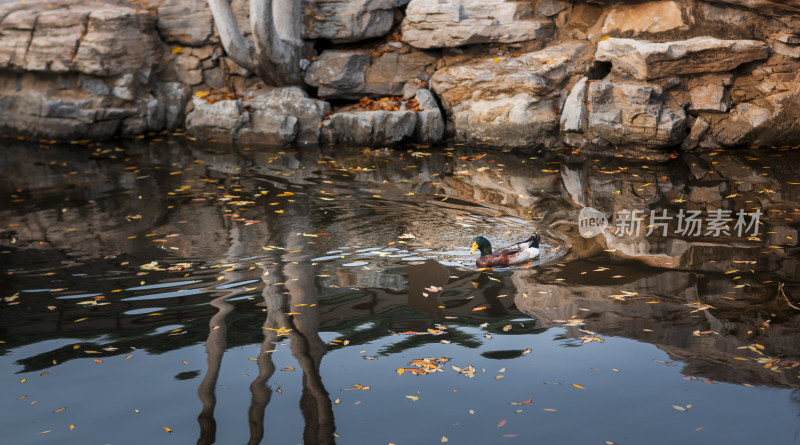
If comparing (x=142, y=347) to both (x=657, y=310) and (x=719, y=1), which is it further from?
(x=719, y=1)

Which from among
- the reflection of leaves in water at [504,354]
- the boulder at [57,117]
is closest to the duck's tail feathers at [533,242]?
the reflection of leaves in water at [504,354]

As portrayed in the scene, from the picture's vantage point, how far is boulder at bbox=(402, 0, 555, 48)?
1254 centimetres

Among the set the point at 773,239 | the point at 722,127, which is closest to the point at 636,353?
the point at 773,239

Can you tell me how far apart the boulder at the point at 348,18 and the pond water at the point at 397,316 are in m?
4.66

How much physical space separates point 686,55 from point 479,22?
3605mm

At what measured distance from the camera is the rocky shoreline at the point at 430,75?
440 inches

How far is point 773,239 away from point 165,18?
460 inches

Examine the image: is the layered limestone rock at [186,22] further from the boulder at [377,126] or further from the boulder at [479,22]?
the boulder at [479,22]

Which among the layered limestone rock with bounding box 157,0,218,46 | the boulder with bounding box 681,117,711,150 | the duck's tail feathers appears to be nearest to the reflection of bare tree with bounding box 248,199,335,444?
the duck's tail feathers

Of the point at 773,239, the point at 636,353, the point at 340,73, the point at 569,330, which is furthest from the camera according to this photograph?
the point at 340,73

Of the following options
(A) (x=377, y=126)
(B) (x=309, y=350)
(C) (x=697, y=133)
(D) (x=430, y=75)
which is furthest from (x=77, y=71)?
(C) (x=697, y=133)

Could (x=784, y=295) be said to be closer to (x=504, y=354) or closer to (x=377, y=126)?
(x=504, y=354)

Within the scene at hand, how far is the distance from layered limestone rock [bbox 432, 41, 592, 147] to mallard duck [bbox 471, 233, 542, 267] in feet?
18.5

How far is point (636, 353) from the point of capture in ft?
16.7
